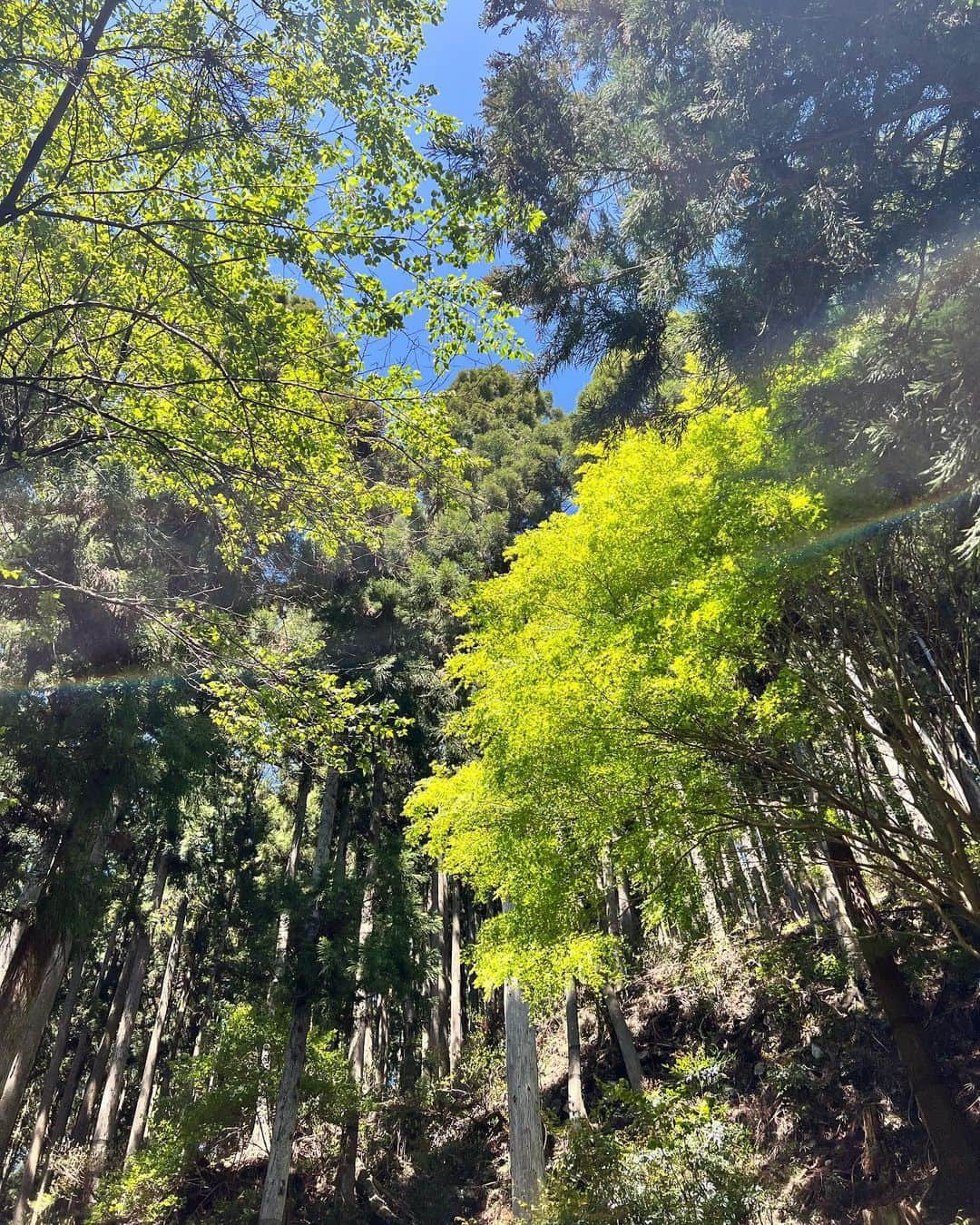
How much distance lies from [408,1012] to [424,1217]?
5.77m

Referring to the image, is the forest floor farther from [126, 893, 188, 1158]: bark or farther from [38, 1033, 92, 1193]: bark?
[38, 1033, 92, 1193]: bark

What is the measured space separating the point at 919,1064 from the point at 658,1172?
2.72 metres

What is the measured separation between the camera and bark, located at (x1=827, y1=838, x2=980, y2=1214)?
5039mm

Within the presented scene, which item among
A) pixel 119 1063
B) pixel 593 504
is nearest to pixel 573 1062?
pixel 593 504

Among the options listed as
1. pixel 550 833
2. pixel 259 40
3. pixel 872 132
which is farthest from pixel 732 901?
pixel 259 40

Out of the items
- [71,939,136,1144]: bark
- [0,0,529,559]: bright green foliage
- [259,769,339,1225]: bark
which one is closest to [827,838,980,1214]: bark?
[0,0,529,559]: bright green foliage

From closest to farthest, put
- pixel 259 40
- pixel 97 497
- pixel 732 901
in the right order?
pixel 259 40 → pixel 97 497 → pixel 732 901

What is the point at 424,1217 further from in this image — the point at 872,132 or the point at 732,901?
the point at 872,132

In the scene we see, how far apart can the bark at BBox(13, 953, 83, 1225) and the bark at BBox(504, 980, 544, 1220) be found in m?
6.81

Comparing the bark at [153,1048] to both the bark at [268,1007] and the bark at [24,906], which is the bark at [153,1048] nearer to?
the bark at [268,1007]

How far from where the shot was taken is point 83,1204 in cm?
1000

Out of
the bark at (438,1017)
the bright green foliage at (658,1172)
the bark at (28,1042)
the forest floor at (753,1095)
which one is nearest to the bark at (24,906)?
the bark at (28,1042)

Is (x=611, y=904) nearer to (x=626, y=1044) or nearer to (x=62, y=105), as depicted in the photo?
(x=626, y=1044)

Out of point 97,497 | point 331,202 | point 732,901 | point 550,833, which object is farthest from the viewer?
point 732,901
